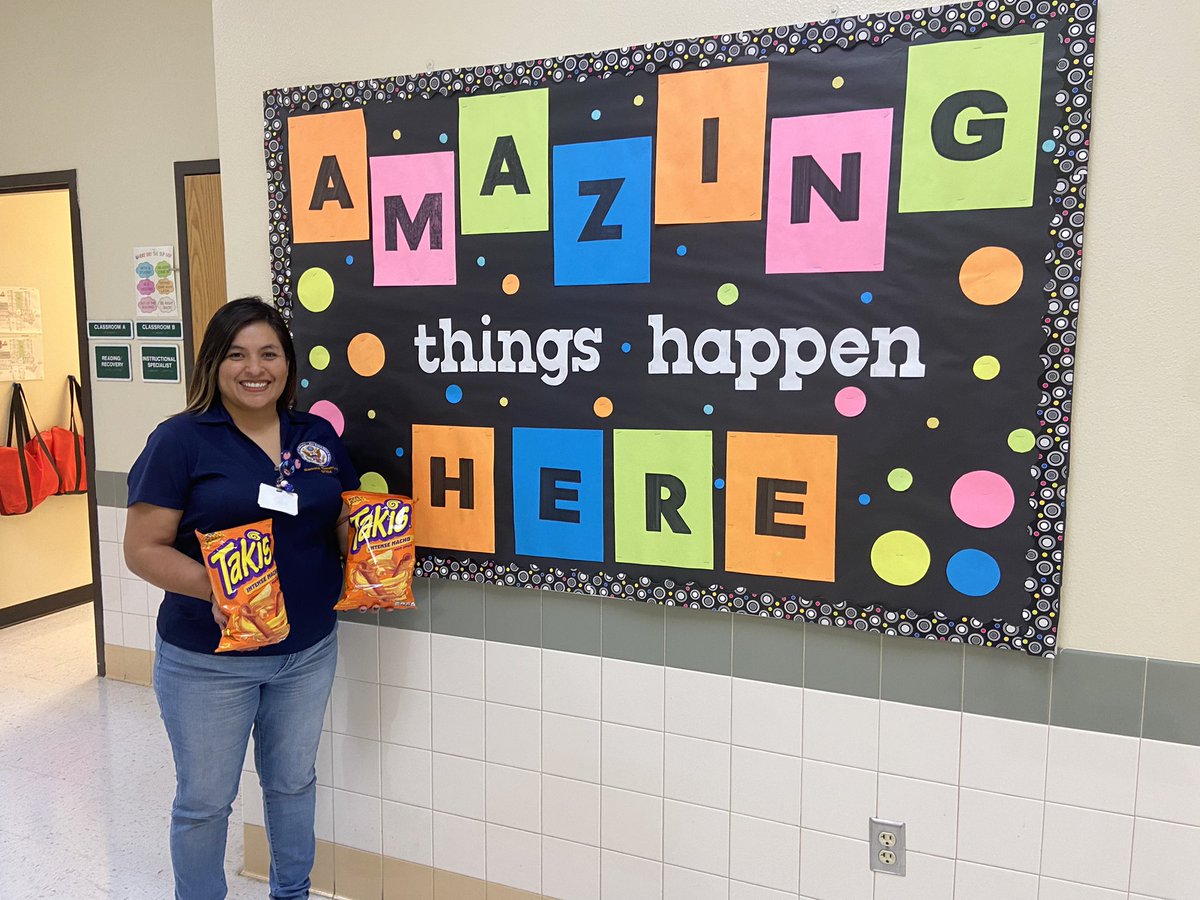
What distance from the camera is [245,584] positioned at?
6.18 feet

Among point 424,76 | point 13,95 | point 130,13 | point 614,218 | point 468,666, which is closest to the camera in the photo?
point 614,218

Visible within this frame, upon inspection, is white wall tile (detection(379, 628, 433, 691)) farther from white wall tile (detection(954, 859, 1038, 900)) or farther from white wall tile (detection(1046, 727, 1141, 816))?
white wall tile (detection(1046, 727, 1141, 816))

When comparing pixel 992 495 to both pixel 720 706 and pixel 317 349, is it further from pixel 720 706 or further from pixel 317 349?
pixel 317 349

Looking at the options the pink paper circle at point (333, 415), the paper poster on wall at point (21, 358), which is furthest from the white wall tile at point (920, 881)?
the paper poster on wall at point (21, 358)

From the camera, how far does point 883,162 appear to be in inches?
68.6

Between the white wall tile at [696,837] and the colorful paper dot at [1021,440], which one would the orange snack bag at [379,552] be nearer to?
the white wall tile at [696,837]

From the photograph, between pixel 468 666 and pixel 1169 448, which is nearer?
pixel 1169 448

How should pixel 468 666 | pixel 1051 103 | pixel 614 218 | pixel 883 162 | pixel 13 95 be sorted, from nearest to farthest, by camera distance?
pixel 1051 103
pixel 883 162
pixel 614 218
pixel 468 666
pixel 13 95

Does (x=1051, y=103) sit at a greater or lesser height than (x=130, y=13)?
lesser

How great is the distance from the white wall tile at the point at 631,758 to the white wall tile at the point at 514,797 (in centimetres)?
21

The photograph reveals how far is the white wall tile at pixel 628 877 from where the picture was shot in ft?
6.93

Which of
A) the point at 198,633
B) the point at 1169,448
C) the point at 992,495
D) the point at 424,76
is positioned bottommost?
the point at 198,633

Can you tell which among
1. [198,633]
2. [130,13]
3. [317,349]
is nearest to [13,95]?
[130,13]

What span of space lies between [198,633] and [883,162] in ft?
6.01
